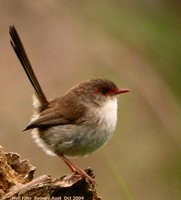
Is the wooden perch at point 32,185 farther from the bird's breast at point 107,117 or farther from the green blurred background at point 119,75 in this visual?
the bird's breast at point 107,117

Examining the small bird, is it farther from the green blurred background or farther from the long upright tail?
the green blurred background

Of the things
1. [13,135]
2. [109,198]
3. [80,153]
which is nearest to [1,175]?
[80,153]

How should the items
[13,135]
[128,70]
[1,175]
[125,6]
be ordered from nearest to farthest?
1. [125,6]
2. [1,175]
3. [128,70]
4. [13,135]

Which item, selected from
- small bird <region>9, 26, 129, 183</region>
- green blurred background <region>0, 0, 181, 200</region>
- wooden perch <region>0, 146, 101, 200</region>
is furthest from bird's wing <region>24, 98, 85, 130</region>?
wooden perch <region>0, 146, 101, 200</region>

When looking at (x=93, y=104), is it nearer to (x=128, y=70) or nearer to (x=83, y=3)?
(x=128, y=70)

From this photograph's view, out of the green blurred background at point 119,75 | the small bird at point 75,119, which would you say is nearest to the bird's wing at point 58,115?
the small bird at point 75,119

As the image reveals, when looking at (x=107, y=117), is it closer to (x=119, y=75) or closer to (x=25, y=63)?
(x=119, y=75)
